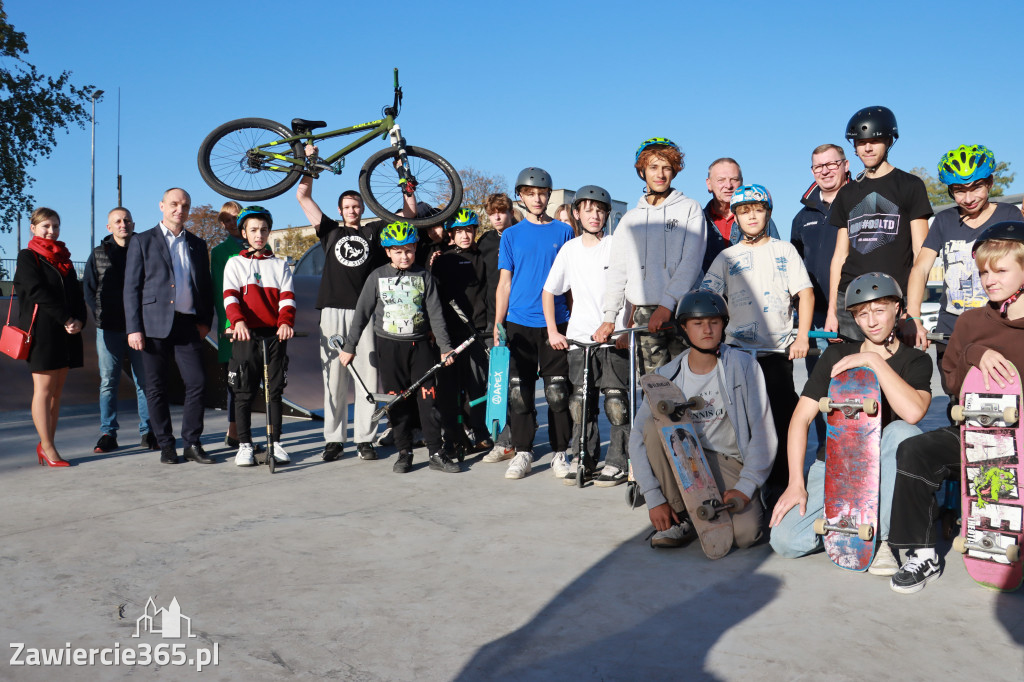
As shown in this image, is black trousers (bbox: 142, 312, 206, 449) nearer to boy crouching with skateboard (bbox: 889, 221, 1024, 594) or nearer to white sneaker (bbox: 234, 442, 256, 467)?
white sneaker (bbox: 234, 442, 256, 467)

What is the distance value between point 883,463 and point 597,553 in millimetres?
1357

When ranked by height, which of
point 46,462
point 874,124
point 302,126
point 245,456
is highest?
point 302,126

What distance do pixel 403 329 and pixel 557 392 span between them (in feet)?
4.04

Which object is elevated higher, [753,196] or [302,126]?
[302,126]

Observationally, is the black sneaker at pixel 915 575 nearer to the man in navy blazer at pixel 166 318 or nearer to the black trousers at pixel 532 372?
the black trousers at pixel 532 372

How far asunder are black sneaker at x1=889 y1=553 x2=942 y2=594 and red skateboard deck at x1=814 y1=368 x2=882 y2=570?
0.17m

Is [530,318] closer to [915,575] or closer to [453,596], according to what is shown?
[453,596]

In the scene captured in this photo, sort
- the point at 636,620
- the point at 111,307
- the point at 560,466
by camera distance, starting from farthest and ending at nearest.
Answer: the point at 111,307
the point at 560,466
the point at 636,620

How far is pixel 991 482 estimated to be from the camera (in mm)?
3201

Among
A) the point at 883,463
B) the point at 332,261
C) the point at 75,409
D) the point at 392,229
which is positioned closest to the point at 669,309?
the point at 883,463

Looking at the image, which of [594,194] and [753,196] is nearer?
[753,196]

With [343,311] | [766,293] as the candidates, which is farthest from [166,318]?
[766,293]

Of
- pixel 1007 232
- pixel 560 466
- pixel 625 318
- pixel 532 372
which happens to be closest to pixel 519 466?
pixel 560 466

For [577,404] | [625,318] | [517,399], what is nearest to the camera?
[625,318]
